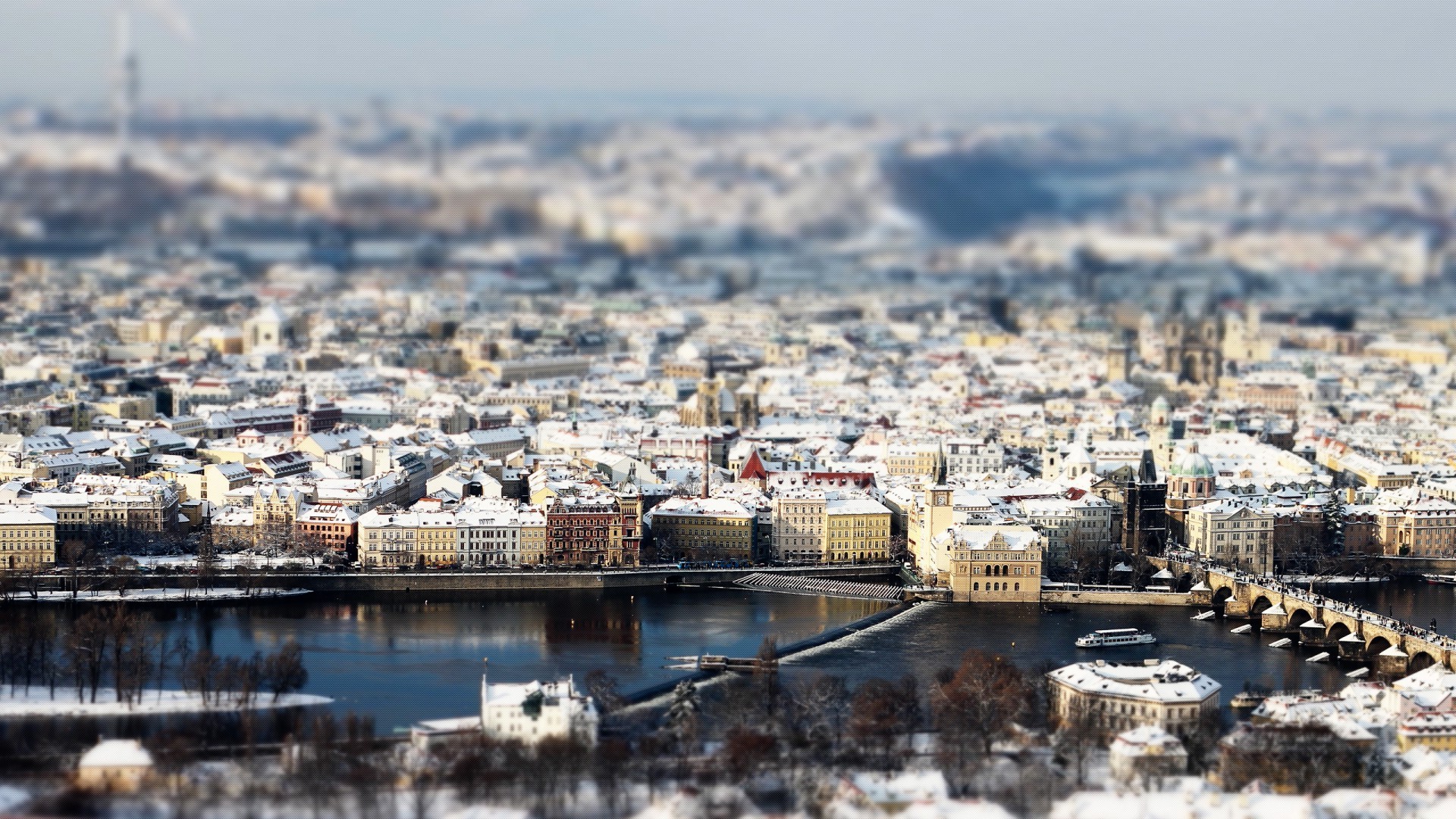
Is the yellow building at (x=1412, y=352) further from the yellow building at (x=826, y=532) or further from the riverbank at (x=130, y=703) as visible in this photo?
the riverbank at (x=130, y=703)

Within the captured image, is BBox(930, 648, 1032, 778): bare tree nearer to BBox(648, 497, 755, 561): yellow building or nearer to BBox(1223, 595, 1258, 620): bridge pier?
BBox(1223, 595, 1258, 620): bridge pier

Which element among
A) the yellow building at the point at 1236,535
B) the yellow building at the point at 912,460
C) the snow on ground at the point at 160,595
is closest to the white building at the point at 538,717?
the snow on ground at the point at 160,595

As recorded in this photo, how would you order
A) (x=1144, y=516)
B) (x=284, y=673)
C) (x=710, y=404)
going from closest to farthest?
(x=284, y=673) < (x=1144, y=516) < (x=710, y=404)

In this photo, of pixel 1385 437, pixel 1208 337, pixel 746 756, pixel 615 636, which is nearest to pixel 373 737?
pixel 746 756

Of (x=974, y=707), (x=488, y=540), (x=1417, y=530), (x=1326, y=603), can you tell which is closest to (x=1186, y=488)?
(x=1417, y=530)

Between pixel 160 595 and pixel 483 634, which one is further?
pixel 160 595

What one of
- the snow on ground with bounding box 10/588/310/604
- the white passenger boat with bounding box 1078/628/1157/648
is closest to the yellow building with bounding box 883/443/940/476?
the white passenger boat with bounding box 1078/628/1157/648

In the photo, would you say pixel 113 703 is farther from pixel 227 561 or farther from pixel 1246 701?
pixel 1246 701
